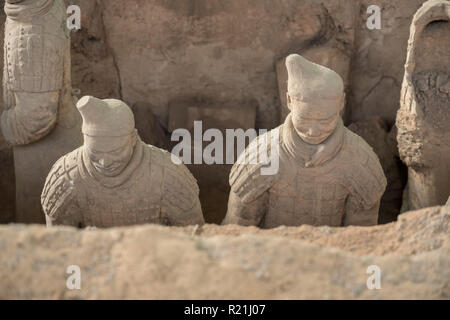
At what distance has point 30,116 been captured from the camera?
443 cm

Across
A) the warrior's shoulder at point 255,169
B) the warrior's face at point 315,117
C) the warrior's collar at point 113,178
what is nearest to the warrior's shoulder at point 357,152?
the warrior's face at point 315,117

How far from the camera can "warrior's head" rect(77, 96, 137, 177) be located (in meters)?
3.60

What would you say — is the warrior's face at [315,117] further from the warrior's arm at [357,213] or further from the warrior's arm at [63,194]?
the warrior's arm at [63,194]

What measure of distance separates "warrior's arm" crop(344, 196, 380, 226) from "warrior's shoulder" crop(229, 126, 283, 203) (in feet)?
1.59

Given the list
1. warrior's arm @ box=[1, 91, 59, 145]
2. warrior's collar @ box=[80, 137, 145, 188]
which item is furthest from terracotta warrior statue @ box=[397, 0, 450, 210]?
warrior's arm @ box=[1, 91, 59, 145]

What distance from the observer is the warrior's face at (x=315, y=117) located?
12.0 ft

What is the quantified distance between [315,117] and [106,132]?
109cm

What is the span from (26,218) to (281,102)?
7.80 ft

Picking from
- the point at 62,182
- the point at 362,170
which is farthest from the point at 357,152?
the point at 62,182

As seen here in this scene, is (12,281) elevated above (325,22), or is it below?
below
